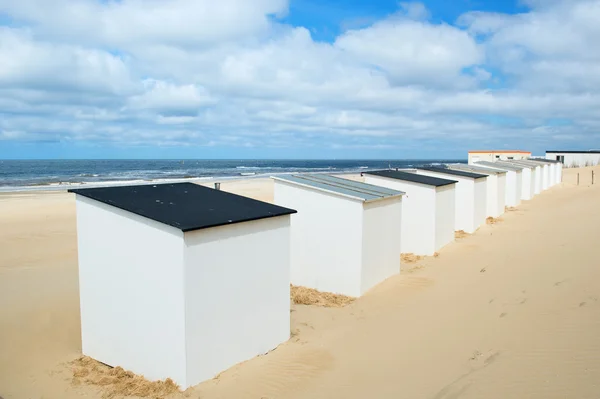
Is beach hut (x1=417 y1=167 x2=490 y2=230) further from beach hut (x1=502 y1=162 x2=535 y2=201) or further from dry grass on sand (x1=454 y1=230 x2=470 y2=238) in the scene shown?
beach hut (x1=502 y1=162 x2=535 y2=201)

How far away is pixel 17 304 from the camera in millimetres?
10008

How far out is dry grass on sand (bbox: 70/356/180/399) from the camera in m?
6.12

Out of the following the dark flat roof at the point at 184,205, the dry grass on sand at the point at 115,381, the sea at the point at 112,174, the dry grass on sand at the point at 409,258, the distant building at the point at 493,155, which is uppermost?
the distant building at the point at 493,155

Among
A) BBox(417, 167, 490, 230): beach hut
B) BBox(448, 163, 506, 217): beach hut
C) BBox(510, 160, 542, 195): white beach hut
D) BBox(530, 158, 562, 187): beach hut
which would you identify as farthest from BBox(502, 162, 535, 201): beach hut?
BBox(417, 167, 490, 230): beach hut

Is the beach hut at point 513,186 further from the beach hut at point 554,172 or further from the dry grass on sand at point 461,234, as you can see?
the beach hut at point 554,172

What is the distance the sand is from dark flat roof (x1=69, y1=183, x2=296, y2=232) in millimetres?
2139

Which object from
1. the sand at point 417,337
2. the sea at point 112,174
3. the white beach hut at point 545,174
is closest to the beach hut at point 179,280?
the sand at point 417,337

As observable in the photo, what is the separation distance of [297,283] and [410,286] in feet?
8.48

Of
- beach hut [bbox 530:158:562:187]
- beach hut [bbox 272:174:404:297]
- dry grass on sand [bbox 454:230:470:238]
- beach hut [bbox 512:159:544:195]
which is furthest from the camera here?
beach hut [bbox 530:158:562:187]

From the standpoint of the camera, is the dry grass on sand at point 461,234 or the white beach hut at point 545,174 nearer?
the dry grass on sand at point 461,234

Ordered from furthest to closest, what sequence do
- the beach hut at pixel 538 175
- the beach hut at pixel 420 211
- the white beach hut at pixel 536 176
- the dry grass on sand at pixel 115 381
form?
1. the beach hut at pixel 538 175
2. the white beach hut at pixel 536 176
3. the beach hut at pixel 420 211
4. the dry grass on sand at pixel 115 381

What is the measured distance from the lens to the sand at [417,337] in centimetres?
600

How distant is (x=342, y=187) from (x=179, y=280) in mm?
6165

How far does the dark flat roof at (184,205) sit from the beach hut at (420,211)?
787cm
